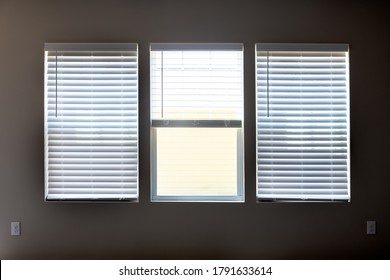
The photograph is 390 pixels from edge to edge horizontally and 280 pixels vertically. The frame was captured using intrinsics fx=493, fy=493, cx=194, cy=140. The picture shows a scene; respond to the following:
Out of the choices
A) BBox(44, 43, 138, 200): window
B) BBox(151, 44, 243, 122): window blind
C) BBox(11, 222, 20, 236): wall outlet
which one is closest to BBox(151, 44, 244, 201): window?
BBox(151, 44, 243, 122): window blind

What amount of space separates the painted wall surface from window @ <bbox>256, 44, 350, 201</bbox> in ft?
0.31

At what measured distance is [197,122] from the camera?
4414mm

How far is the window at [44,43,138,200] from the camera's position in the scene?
4371 millimetres

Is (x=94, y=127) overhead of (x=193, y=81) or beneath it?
beneath

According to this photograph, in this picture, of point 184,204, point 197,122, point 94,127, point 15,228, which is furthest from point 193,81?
point 15,228

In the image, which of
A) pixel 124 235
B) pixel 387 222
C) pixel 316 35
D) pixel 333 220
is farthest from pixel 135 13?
pixel 387 222

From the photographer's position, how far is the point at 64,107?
173 inches

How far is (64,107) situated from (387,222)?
3044 mm

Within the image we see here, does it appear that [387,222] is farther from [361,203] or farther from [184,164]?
[184,164]

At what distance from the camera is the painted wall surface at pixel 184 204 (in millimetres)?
4375

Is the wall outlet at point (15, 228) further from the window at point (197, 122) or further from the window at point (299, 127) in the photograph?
the window at point (299, 127)

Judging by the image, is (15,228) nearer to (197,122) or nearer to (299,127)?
(197,122)

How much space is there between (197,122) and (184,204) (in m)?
0.74

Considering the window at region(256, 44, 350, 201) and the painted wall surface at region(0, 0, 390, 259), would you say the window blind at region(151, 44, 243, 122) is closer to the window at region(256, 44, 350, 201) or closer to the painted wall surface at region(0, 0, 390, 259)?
the painted wall surface at region(0, 0, 390, 259)
